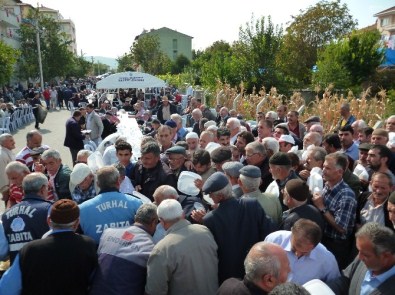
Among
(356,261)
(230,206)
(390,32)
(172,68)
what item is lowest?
(356,261)

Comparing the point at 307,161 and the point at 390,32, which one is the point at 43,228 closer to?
the point at 307,161

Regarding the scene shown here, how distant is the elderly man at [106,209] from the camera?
10.9ft

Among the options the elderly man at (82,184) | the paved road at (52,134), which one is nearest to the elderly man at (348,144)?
the elderly man at (82,184)

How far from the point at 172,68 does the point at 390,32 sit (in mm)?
37747

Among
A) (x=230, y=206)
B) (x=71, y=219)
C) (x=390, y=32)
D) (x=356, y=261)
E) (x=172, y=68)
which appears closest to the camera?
(x=356, y=261)

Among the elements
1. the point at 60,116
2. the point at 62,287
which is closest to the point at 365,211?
the point at 62,287

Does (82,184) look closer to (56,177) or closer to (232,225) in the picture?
(56,177)

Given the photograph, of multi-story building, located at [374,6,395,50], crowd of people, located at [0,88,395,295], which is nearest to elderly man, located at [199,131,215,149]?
crowd of people, located at [0,88,395,295]

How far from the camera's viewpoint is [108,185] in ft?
11.6

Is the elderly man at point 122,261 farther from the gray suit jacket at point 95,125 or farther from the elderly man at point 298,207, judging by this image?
the gray suit jacket at point 95,125

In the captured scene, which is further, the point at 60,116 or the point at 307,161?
the point at 60,116

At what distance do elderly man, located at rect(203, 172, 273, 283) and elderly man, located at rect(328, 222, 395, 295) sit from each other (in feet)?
2.98

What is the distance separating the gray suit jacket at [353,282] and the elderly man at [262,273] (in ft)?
1.99

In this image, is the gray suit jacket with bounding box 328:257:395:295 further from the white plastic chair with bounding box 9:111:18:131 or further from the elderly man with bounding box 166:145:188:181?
the white plastic chair with bounding box 9:111:18:131
